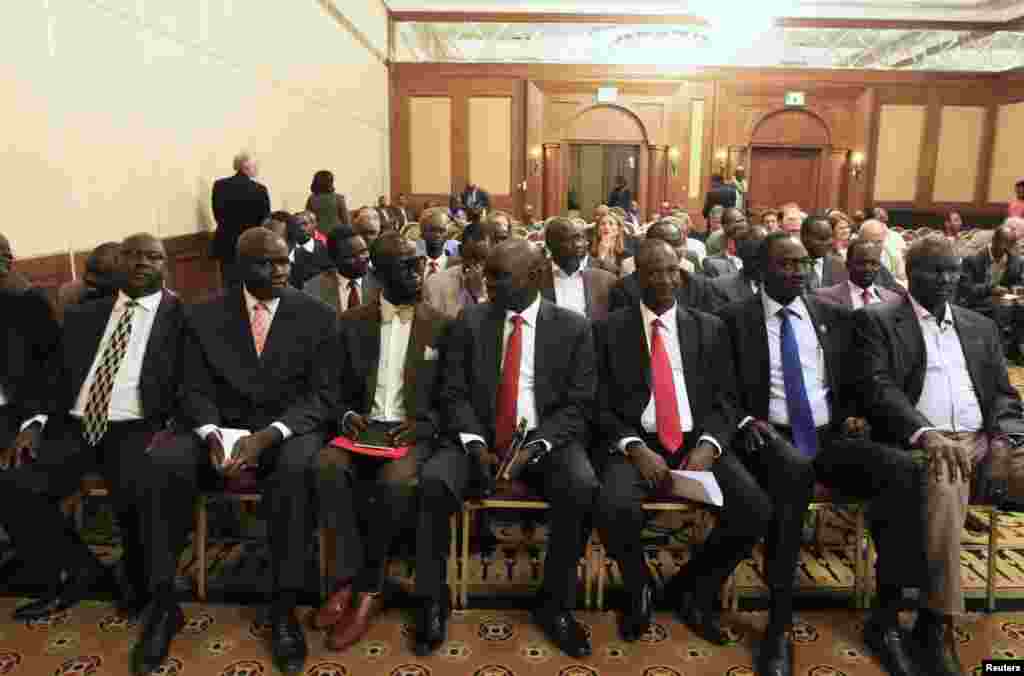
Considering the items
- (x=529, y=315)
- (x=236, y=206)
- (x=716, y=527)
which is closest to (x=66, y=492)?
(x=529, y=315)

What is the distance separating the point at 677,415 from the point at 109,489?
7.38ft

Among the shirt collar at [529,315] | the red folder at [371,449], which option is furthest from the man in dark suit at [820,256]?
the red folder at [371,449]

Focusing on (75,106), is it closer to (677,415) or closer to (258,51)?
(258,51)

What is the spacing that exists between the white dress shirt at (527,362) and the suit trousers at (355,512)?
0.39 metres

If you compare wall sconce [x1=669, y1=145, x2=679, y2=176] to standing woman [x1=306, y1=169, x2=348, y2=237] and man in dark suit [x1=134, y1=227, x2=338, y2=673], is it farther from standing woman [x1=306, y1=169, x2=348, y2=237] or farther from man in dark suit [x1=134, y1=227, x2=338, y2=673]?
man in dark suit [x1=134, y1=227, x2=338, y2=673]

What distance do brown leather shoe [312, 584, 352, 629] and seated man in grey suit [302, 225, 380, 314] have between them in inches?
70.2

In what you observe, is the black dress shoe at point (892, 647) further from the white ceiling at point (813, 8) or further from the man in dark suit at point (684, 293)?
the white ceiling at point (813, 8)

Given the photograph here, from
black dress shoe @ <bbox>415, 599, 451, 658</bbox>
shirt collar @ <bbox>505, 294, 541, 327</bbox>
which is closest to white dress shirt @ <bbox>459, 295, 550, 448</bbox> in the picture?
shirt collar @ <bbox>505, 294, 541, 327</bbox>

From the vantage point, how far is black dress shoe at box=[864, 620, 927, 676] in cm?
271

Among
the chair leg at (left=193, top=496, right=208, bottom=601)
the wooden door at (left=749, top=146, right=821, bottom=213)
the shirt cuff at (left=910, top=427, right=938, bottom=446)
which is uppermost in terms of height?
the wooden door at (left=749, top=146, right=821, bottom=213)

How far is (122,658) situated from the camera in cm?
275

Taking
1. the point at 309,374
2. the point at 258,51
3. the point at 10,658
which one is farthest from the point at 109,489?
the point at 258,51

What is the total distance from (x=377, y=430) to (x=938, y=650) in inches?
84.7

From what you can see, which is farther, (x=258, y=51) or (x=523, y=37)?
(x=523, y=37)
